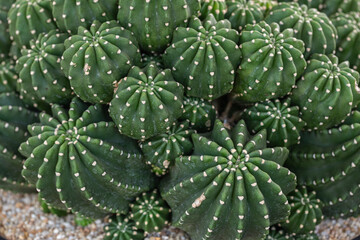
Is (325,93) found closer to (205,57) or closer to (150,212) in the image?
(205,57)

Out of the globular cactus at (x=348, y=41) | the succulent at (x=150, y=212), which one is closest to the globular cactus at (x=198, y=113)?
the succulent at (x=150, y=212)

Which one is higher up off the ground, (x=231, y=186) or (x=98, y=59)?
(x=98, y=59)

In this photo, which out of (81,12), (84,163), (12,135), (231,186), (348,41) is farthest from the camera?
(348,41)

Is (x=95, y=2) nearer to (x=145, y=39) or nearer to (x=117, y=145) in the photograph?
(x=145, y=39)

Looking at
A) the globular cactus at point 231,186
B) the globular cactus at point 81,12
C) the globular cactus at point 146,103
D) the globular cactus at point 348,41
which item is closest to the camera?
the globular cactus at point 231,186

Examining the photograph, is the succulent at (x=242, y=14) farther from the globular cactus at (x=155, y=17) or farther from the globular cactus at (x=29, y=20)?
the globular cactus at (x=29, y=20)

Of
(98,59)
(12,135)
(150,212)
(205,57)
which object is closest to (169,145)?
(150,212)
